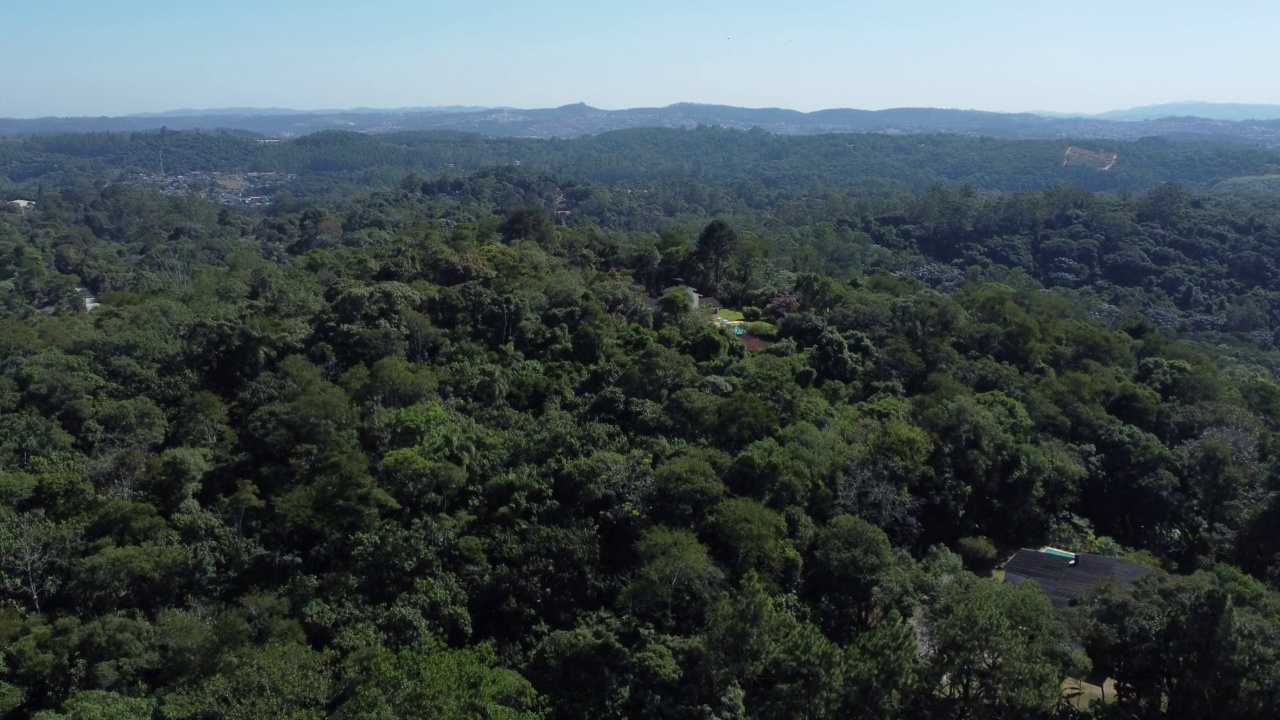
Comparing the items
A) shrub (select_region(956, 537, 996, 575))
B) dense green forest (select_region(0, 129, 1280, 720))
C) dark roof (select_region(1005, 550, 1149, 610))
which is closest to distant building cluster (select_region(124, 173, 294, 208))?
dense green forest (select_region(0, 129, 1280, 720))

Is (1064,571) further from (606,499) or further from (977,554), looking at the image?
(606,499)

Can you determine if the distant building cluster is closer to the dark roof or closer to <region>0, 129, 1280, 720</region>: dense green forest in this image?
<region>0, 129, 1280, 720</region>: dense green forest

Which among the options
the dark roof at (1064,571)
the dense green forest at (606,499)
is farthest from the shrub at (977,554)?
the dark roof at (1064,571)

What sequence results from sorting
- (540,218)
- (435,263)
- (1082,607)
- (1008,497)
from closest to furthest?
(1082,607) < (1008,497) < (435,263) < (540,218)

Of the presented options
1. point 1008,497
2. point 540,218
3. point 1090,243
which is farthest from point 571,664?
point 1090,243

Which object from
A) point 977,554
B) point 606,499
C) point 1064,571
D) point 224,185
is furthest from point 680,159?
point 1064,571

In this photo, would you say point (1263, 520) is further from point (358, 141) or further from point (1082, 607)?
point (358, 141)
